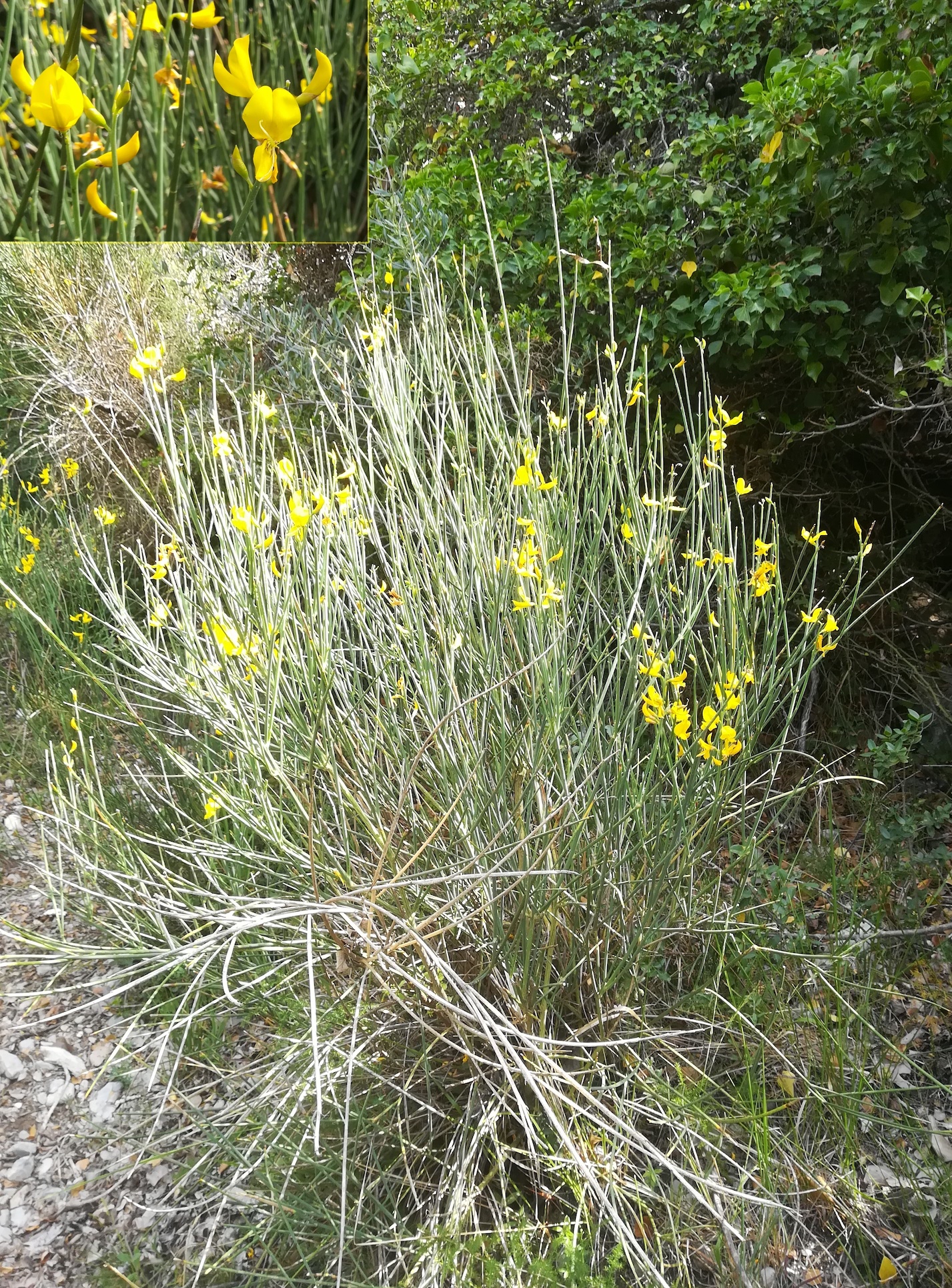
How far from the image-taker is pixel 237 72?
1.50 m

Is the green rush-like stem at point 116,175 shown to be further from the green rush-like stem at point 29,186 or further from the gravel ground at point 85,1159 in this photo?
the gravel ground at point 85,1159

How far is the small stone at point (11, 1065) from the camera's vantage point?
1.62 metres

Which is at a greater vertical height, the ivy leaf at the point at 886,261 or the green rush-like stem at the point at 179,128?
the green rush-like stem at the point at 179,128

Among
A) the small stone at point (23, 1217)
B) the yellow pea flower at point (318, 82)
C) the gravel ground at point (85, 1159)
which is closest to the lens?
the gravel ground at point (85, 1159)

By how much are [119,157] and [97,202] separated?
0.09 meters

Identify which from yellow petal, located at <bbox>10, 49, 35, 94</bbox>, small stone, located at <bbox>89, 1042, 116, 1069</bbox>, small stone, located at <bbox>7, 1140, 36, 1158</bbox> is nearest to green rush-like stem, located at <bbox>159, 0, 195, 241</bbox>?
yellow petal, located at <bbox>10, 49, 35, 94</bbox>

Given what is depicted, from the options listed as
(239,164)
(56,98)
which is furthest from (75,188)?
(239,164)

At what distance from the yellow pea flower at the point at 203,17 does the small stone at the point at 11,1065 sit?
1774 mm

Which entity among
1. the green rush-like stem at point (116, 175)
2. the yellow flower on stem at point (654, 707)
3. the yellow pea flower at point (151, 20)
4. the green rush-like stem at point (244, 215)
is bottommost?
the yellow flower on stem at point (654, 707)

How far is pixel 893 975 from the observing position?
4.62 feet

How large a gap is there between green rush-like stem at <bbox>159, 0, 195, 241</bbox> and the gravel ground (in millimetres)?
1145

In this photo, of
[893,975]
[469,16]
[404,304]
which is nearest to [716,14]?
[469,16]

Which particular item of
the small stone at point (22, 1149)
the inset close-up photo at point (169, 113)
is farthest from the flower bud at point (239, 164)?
the small stone at point (22, 1149)

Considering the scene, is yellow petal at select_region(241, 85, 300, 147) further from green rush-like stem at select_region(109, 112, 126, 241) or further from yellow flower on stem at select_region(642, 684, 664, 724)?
yellow flower on stem at select_region(642, 684, 664, 724)
